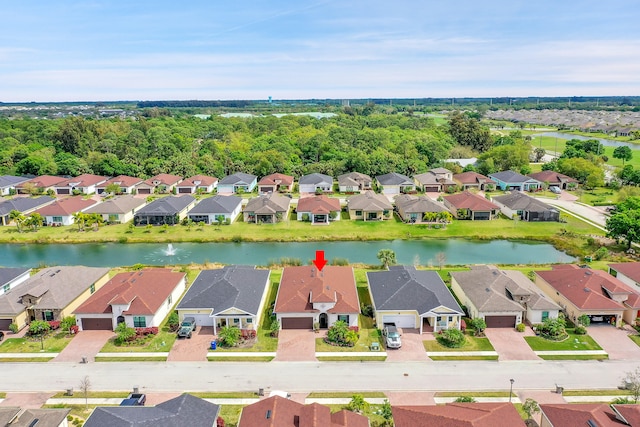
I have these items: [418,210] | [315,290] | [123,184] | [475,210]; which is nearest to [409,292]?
[315,290]

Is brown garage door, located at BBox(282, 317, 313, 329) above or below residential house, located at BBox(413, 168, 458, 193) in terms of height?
below

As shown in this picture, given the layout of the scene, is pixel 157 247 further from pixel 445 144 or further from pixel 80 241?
pixel 445 144

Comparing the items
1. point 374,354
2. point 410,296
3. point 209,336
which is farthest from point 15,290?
point 410,296

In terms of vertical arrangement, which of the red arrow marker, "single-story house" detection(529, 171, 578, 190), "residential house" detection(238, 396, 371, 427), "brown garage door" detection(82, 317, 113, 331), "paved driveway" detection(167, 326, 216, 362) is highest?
"single-story house" detection(529, 171, 578, 190)

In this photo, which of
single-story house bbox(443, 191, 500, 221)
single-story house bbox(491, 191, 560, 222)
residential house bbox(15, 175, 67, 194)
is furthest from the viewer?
residential house bbox(15, 175, 67, 194)

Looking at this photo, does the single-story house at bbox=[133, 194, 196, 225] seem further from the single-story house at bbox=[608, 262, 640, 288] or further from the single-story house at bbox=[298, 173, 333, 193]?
the single-story house at bbox=[608, 262, 640, 288]

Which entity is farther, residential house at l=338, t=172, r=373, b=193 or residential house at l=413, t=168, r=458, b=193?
residential house at l=413, t=168, r=458, b=193

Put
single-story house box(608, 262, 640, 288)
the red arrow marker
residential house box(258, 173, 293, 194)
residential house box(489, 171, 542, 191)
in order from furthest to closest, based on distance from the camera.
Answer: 1. residential house box(258, 173, 293, 194)
2. residential house box(489, 171, 542, 191)
3. the red arrow marker
4. single-story house box(608, 262, 640, 288)

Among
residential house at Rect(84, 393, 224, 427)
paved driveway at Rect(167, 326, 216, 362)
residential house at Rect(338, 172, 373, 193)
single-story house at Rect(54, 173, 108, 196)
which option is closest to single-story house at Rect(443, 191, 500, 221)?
residential house at Rect(338, 172, 373, 193)

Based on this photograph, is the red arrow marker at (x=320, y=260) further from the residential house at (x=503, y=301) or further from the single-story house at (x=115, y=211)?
the single-story house at (x=115, y=211)
